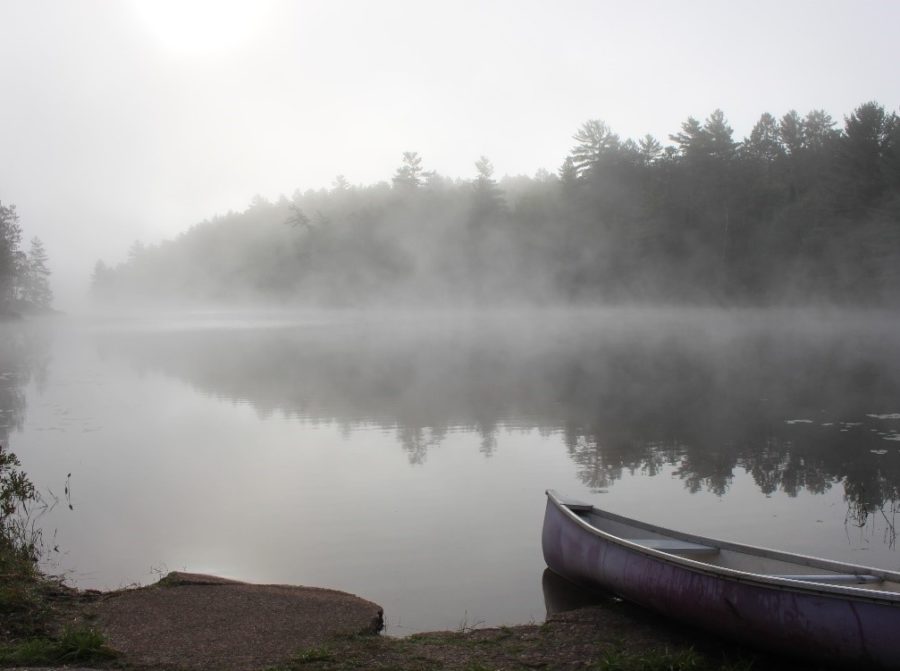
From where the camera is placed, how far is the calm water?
9789 millimetres

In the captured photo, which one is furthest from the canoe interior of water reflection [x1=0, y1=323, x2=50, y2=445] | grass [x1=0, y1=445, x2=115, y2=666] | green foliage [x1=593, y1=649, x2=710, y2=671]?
water reflection [x1=0, y1=323, x2=50, y2=445]

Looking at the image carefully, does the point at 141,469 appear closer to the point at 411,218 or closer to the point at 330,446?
the point at 330,446

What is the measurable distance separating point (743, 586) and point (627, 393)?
58.7 ft

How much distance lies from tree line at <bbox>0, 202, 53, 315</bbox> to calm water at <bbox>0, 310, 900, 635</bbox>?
52.5 metres

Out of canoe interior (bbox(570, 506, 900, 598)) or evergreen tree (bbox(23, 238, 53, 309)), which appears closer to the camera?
canoe interior (bbox(570, 506, 900, 598))

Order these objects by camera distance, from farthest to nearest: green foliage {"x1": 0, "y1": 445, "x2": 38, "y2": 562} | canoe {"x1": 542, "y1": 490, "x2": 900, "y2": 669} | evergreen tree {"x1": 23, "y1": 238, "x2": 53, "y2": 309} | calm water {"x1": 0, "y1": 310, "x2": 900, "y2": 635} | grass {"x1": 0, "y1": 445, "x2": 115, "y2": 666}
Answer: evergreen tree {"x1": 23, "y1": 238, "x2": 53, "y2": 309} → calm water {"x1": 0, "y1": 310, "x2": 900, "y2": 635} → green foliage {"x1": 0, "y1": 445, "x2": 38, "y2": 562} → grass {"x1": 0, "y1": 445, "x2": 115, "y2": 666} → canoe {"x1": 542, "y1": 490, "x2": 900, "y2": 669}

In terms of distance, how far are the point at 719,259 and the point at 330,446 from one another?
203ft

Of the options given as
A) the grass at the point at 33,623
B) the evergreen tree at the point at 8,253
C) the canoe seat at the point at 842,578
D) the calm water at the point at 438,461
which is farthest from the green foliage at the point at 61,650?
the evergreen tree at the point at 8,253

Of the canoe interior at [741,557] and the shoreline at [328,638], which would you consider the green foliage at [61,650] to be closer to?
the shoreline at [328,638]

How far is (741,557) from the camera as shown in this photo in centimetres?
738

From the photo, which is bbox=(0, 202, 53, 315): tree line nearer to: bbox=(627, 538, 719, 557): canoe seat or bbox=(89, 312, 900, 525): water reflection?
bbox=(89, 312, 900, 525): water reflection

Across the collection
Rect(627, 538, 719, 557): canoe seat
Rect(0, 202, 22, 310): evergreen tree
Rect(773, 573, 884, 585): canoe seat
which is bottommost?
Rect(627, 538, 719, 557): canoe seat

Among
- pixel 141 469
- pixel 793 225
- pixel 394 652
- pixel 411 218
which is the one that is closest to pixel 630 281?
pixel 793 225

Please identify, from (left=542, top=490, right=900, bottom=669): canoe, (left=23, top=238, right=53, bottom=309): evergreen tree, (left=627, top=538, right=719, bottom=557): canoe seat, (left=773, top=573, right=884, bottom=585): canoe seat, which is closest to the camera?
(left=542, top=490, right=900, bottom=669): canoe
